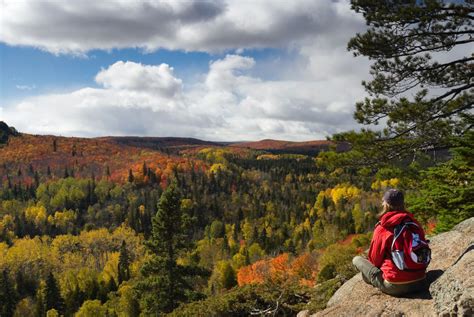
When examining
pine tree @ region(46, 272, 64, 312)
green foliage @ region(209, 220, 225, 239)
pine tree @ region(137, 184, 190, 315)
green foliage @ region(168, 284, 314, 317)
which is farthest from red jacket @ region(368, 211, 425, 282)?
green foliage @ region(209, 220, 225, 239)

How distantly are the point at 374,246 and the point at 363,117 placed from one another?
7.80m

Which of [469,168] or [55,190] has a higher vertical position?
[469,168]

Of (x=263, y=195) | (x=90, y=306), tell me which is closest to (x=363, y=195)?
(x=263, y=195)

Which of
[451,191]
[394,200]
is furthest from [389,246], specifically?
[451,191]

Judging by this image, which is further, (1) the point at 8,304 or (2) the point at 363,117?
(1) the point at 8,304

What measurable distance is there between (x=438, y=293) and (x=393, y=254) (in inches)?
32.2

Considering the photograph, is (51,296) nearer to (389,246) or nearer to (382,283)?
(382,283)

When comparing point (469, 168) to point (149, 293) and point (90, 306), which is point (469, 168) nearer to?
point (149, 293)

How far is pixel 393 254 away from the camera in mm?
6461

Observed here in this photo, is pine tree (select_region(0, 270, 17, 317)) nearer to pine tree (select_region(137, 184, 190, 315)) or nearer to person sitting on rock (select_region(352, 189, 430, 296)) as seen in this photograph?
pine tree (select_region(137, 184, 190, 315))

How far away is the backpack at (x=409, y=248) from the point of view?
634 centimetres

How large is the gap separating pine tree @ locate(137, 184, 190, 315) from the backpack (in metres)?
16.1

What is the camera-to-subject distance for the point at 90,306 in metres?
66.9

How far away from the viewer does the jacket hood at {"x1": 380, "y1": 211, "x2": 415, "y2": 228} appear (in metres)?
6.43
